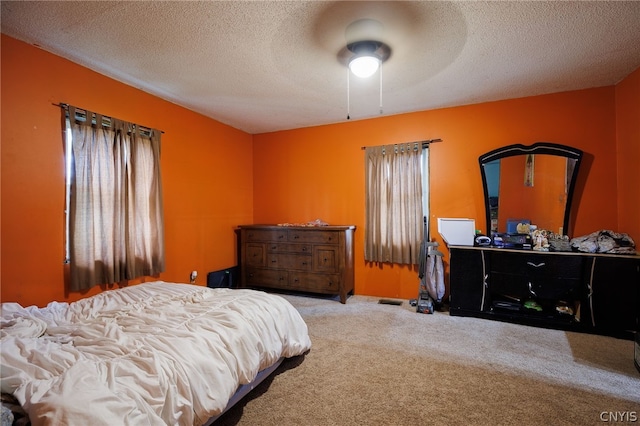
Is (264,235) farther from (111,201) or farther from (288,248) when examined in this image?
(111,201)

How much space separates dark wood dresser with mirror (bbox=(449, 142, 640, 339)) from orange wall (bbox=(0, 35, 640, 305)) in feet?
0.61

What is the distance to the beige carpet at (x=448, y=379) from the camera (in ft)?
5.34

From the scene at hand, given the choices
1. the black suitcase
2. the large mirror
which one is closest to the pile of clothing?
the large mirror

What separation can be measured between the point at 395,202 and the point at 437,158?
81 cm

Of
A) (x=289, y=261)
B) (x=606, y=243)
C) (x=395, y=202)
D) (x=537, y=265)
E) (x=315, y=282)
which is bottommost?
(x=315, y=282)

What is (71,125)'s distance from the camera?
7.93ft

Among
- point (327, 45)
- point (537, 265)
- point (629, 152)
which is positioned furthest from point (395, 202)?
point (629, 152)

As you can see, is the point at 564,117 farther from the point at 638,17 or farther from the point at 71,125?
the point at 71,125

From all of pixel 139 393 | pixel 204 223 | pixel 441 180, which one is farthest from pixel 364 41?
pixel 204 223

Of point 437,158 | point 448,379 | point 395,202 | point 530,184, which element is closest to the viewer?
point 448,379

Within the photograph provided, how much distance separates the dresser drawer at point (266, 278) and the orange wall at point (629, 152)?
3913 mm

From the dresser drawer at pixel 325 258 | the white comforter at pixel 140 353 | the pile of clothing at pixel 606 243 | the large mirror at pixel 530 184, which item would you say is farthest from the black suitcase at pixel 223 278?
the pile of clothing at pixel 606 243

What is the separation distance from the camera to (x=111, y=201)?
8.84 feet

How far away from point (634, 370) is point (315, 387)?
239cm
